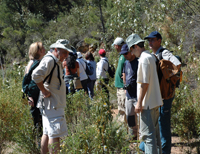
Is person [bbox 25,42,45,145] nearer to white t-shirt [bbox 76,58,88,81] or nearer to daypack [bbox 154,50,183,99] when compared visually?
daypack [bbox 154,50,183,99]

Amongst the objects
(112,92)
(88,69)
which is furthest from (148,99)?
(88,69)

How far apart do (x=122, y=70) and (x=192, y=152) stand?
175cm

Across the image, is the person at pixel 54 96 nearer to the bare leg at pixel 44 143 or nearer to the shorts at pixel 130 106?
the bare leg at pixel 44 143

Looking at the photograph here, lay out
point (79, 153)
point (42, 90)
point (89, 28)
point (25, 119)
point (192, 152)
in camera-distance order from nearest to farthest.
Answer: point (79, 153) < point (42, 90) < point (25, 119) < point (192, 152) < point (89, 28)

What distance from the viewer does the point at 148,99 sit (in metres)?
3.06

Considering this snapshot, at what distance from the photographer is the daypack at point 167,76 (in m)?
3.30

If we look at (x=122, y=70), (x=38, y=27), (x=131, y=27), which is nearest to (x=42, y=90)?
(x=122, y=70)

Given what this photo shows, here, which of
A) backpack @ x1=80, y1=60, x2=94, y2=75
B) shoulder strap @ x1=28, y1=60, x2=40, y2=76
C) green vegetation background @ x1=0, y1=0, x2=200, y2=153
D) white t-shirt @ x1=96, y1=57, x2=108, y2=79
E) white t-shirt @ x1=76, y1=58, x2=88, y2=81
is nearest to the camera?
green vegetation background @ x1=0, y1=0, x2=200, y2=153

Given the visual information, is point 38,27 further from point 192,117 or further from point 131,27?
point 192,117

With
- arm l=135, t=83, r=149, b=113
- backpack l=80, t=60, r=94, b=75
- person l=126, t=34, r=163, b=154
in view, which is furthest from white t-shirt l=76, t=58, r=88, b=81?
arm l=135, t=83, r=149, b=113

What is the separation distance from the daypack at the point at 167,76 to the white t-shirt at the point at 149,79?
267 mm

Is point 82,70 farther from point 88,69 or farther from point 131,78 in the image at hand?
point 131,78

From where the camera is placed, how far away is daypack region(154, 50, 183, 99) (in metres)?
3.30

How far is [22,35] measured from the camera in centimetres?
3100
